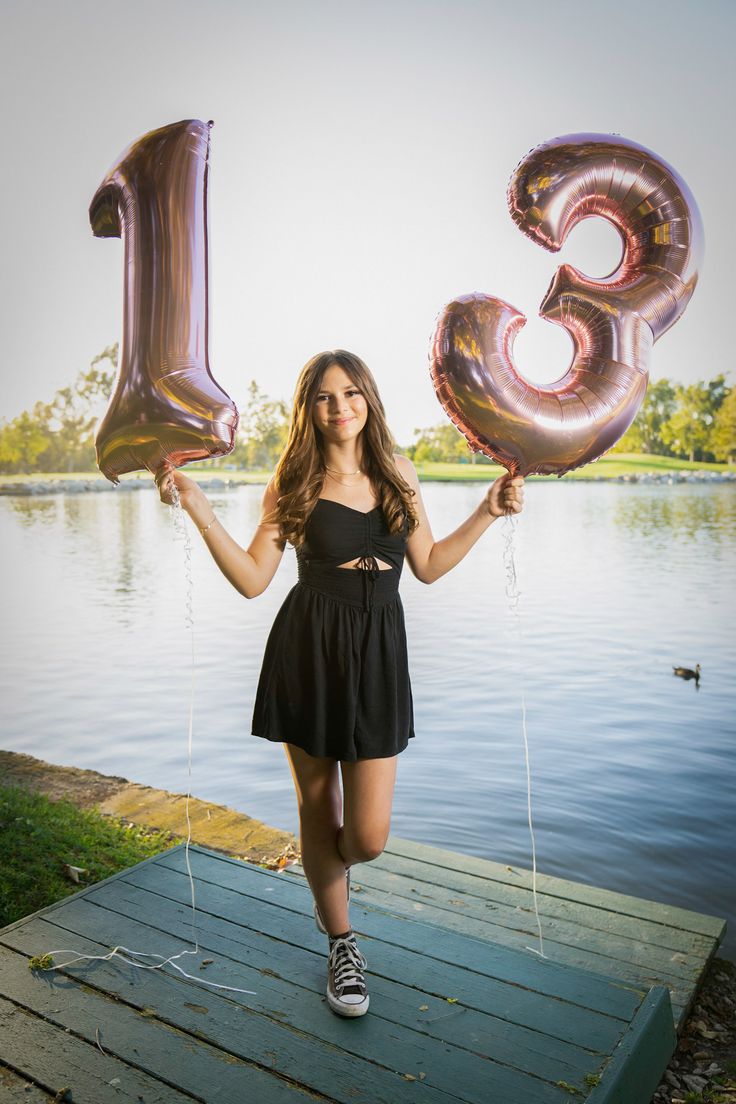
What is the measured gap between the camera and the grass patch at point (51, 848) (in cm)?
312

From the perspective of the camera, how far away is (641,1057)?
186cm

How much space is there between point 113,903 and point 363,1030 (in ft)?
3.00

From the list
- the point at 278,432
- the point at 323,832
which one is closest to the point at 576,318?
the point at 323,832

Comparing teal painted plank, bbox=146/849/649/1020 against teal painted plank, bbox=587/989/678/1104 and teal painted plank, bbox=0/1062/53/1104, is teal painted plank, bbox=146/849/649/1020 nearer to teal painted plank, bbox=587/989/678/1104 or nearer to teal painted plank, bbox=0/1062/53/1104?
teal painted plank, bbox=587/989/678/1104

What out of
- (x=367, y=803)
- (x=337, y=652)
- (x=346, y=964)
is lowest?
(x=346, y=964)

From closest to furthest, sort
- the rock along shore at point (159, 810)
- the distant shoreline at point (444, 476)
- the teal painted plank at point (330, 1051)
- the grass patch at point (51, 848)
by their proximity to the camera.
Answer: the teal painted plank at point (330, 1051), the grass patch at point (51, 848), the rock along shore at point (159, 810), the distant shoreline at point (444, 476)

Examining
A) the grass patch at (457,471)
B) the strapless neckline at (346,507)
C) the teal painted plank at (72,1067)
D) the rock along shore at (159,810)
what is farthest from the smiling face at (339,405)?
the grass patch at (457,471)

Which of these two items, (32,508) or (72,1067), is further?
(32,508)

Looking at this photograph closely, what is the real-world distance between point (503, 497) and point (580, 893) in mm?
1626

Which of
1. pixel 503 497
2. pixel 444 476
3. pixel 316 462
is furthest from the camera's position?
pixel 444 476

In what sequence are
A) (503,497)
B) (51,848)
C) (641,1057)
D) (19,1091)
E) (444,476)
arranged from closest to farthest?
(19,1091) → (641,1057) → (503,497) → (51,848) → (444,476)

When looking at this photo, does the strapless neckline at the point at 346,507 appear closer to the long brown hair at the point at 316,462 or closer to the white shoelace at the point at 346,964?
the long brown hair at the point at 316,462

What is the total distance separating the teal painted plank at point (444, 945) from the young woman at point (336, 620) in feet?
0.90

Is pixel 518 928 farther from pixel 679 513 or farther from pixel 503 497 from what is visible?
pixel 679 513
